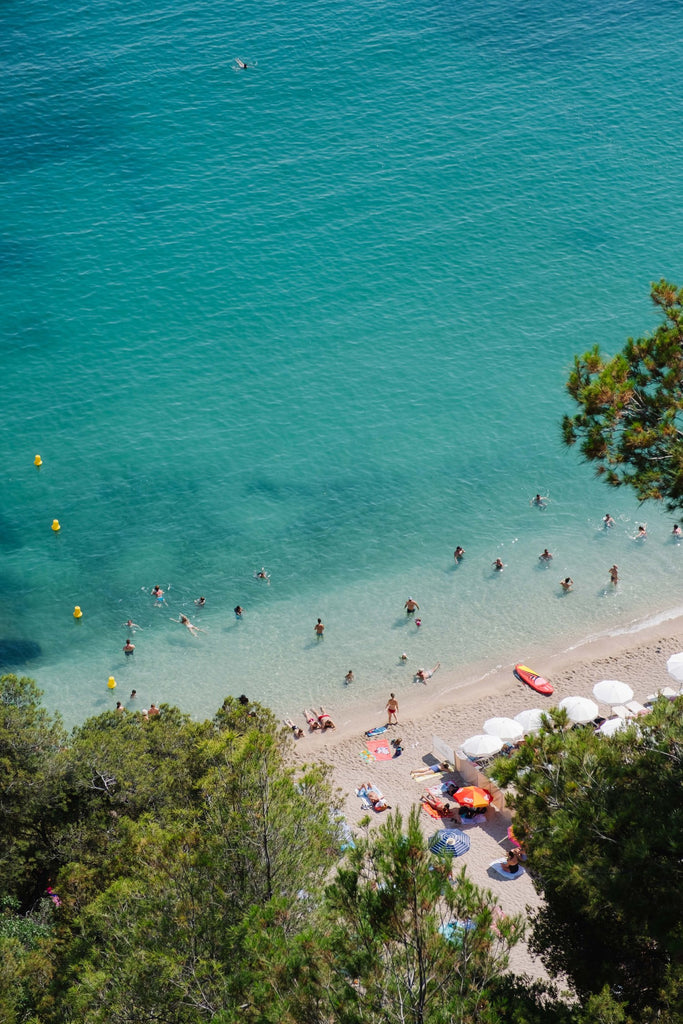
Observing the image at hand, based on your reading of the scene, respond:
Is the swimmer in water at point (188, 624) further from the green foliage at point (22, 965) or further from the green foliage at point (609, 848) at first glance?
the green foliage at point (609, 848)

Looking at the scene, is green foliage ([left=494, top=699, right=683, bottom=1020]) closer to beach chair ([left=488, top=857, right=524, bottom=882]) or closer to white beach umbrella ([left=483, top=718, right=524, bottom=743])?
beach chair ([left=488, top=857, right=524, bottom=882])

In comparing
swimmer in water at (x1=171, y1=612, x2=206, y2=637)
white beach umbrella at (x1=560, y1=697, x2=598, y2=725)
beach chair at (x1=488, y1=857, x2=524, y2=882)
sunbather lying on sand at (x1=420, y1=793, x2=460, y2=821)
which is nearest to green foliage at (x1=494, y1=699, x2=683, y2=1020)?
beach chair at (x1=488, y1=857, x2=524, y2=882)

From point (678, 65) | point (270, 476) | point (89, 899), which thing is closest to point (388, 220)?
point (270, 476)

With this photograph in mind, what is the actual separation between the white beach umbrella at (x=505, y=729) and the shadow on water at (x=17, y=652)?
16.3m

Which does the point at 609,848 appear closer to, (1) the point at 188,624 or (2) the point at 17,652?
(1) the point at 188,624

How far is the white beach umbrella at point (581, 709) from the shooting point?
28184mm

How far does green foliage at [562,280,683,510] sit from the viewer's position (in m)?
14.6

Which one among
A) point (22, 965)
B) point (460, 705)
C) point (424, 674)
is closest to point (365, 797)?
point (460, 705)

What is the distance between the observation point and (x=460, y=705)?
104 feet

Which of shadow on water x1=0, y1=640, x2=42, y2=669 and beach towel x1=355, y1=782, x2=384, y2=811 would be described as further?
shadow on water x1=0, y1=640, x2=42, y2=669

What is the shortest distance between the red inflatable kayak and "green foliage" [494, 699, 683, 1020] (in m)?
17.3

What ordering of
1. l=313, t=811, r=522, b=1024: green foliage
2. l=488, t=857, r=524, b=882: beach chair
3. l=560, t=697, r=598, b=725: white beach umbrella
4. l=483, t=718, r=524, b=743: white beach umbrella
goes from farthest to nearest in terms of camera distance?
1. l=483, t=718, r=524, b=743: white beach umbrella
2. l=560, t=697, r=598, b=725: white beach umbrella
3. l=488, t=857, r=524, b=882: beach chair
4. l=313, t=811, r=522, b=1024: green foliage

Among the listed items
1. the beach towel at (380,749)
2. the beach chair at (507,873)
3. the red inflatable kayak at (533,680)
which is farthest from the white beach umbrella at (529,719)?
the beach chair at (507,873)

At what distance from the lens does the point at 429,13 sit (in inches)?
2680
